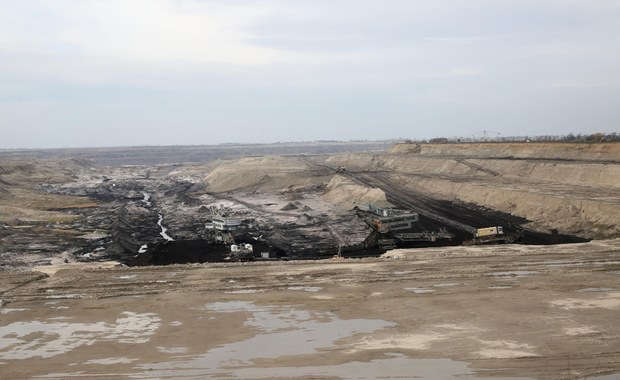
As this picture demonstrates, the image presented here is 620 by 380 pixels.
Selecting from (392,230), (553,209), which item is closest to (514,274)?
(392,230)

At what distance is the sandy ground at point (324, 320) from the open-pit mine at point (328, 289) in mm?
91

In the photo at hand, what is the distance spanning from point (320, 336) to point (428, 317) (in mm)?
4394

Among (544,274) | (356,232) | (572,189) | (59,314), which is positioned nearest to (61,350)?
Answer: (59,314)

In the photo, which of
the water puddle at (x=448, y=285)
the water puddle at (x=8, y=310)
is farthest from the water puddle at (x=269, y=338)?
the water puddle at (x=8, y=310)

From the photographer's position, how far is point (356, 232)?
41.7 metres

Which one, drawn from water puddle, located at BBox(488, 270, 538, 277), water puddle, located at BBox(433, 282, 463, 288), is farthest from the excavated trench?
water puddle, located at BBox(433, 282, 463, 288)

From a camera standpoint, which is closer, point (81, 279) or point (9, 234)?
point (81, 279)

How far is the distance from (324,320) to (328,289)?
4.03m

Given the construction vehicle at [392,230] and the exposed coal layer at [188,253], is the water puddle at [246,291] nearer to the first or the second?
the exposed coal layer at [188,253]

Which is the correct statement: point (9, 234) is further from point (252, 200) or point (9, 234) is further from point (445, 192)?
point (445, 192)

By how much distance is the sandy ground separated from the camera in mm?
16094

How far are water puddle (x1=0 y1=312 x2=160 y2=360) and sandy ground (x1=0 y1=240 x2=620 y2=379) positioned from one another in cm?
8

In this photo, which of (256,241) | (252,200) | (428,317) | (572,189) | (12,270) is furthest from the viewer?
(252,200)

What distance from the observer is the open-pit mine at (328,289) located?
54.3 ft
